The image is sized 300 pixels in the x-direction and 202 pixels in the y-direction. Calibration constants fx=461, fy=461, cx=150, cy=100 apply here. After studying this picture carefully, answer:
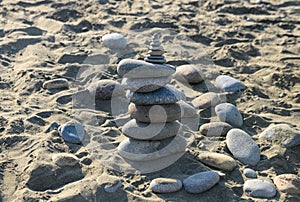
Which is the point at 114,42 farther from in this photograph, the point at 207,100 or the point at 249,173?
the point at 249,173

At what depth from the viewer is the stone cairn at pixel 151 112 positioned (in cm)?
498

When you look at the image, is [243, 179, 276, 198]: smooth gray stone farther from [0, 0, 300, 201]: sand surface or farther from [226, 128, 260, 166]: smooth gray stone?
[226, 128, 260, 166]: smooth gray stone

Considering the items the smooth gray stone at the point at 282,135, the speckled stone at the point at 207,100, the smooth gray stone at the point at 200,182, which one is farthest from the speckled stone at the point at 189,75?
the smooth gray stone at the point at 200,182

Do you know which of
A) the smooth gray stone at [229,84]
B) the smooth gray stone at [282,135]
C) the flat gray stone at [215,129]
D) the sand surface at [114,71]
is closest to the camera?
the sand surface at [114,71]

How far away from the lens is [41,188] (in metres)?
4.63

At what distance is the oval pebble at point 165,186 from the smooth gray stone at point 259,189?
69 cm

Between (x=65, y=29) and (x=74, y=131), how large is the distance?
4.00 metres

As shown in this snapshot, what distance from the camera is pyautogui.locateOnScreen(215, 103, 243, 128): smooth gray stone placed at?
19.6 ft

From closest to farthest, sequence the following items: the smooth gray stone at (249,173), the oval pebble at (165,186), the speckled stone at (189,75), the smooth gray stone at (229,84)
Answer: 1. the oval pebble at (165,186)
2. the smooth gray stone at (249,173)
3. the smooth gray stone at (229,84)
4. the speckled stone at (189,75)

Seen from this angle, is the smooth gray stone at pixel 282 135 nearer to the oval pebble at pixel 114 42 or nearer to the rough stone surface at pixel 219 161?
the rough stone surface at pixel 219 161

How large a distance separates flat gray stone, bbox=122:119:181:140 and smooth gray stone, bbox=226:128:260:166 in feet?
2.34

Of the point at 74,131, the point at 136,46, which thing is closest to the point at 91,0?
the point at 136,46

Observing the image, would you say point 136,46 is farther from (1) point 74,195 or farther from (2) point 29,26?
(1) point 74,195

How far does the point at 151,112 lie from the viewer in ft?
16.5
